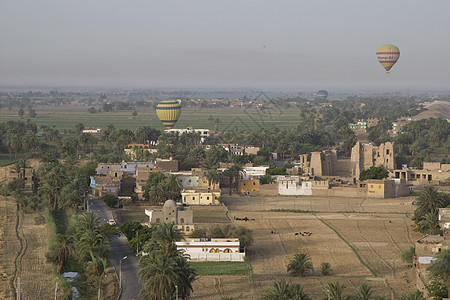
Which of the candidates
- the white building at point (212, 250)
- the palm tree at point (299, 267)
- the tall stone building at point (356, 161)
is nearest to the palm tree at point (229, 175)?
the tall stone building at point (356, 161)

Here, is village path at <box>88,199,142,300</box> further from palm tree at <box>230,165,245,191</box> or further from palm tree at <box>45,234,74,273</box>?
palm tree at <box>230,165,245,191</box>

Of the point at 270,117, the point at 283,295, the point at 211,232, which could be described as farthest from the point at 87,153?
the point at 270,117

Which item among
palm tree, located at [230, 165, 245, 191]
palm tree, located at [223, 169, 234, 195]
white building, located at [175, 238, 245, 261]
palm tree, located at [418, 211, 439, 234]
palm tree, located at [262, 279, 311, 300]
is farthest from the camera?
palm tree, located at [230, 165, 245, 191]

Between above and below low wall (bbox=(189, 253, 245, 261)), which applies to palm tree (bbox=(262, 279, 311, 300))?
above

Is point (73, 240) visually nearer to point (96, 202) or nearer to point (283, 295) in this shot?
point (283, 295)

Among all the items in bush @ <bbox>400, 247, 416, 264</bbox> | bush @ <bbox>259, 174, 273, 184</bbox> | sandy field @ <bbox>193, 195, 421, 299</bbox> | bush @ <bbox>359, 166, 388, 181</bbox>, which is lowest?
sandy field @ <bbox>193, 195, 421, 299</bbox>

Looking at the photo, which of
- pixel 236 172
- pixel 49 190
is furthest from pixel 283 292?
pixel 236 172

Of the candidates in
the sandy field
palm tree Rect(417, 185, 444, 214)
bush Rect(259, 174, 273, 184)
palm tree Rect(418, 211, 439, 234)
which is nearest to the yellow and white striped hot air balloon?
bush Rect(259, 174, 273, 184)
